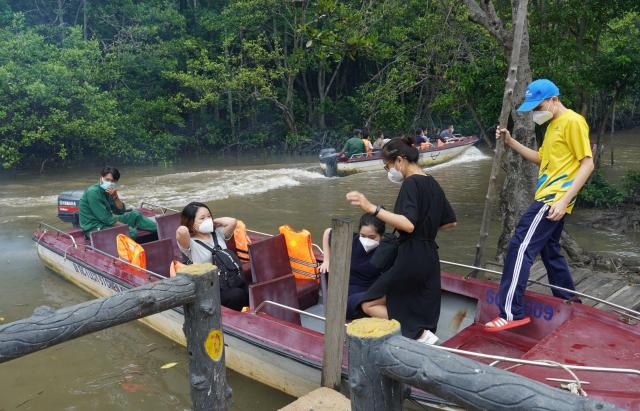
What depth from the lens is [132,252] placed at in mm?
6656

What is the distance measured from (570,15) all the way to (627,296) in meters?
5.78

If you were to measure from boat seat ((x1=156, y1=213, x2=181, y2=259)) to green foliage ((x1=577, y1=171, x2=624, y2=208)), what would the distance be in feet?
25.9

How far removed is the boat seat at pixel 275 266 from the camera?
6059 millimetres

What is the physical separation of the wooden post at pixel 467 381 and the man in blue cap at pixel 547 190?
2.56 meters

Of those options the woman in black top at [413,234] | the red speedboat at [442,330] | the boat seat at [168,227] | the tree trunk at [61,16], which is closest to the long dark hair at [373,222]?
the woman in black top at [413,234]

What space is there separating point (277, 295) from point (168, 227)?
2762 millimetres

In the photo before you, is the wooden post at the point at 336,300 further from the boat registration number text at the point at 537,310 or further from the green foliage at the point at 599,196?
the green foliage at the point at 599,196

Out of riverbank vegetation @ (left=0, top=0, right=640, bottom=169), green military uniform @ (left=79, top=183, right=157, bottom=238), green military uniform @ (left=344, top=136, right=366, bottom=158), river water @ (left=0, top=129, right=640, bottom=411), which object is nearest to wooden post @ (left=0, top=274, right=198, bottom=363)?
river water @ (left=0, top=129, right=640, bottom=411)

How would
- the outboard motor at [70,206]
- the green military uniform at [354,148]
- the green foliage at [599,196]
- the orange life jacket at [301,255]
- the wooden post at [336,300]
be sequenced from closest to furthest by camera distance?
the wooden post at [336,300]
the orange life jacket at [301,255]
the outboard motor at [70,206]
the green foliage at [599,196]
the green military uniform at [354,148]

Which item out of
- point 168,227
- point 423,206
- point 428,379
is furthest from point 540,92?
point 168,227

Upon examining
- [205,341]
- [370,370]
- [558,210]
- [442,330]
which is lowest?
[442,330]

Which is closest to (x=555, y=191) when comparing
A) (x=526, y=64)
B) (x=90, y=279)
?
(x=526, y=64)

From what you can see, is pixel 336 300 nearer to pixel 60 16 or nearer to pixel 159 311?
pixel 159 311

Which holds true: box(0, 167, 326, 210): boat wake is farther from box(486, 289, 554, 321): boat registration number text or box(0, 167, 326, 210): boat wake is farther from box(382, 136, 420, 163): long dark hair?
box(382, 136, 420, 163): long dark hair
